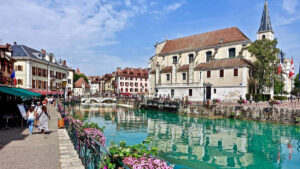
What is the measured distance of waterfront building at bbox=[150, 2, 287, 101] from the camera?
123 ft

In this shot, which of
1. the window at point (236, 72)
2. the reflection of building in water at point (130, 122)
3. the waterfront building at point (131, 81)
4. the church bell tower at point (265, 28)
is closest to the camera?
the reflection of building in water at point (130, 122)

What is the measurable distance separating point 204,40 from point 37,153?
151 ft

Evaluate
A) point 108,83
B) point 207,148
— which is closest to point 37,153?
point 207,148

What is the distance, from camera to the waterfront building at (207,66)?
3741 centimetres

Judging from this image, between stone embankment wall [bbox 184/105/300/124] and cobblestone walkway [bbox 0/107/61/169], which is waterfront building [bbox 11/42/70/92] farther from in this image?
cobblestone walkway [bbox 0/107/61/169]

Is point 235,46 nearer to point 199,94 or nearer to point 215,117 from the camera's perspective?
point 199,94

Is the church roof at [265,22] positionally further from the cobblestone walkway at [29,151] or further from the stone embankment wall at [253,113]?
the cobblestone walkway at [29,151]

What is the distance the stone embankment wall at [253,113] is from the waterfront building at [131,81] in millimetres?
47794

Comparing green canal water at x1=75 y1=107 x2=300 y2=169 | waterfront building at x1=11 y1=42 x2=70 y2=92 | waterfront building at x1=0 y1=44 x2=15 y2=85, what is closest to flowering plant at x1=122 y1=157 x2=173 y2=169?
green canal water at x1=75 y1=107 x2=300 y2=169

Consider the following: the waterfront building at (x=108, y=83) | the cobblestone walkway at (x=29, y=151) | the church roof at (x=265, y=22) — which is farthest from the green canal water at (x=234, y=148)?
the waterfront building at (x=108, y=83)

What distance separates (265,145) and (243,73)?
21582mm

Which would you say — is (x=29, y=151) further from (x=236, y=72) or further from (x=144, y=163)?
(x=236, y=72)

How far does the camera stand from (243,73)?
117ft

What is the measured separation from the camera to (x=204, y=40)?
4838 centimetres
